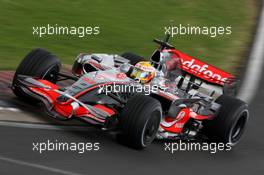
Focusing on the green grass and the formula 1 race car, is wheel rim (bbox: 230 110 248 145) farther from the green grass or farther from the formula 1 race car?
the green grass

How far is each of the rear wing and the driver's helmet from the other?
2.64 feet

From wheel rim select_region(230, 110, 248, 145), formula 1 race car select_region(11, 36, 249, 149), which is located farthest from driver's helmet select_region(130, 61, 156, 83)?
wheel rim select_region(230, 110, 248, 145)

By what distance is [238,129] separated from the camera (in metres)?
10.0

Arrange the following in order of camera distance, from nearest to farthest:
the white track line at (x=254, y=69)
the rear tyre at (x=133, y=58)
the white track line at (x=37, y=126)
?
the white track line at (x=37, y=126), the rear tyre at (x=133, y=58), the white track line at (x=254, y=69)

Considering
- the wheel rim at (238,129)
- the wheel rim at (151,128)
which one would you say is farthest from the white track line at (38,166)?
the wheel rim at (238,129)

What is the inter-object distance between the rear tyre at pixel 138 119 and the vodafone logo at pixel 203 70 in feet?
6.18

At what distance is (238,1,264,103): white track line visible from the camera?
42.3ft

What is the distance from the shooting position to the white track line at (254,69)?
12906mm
